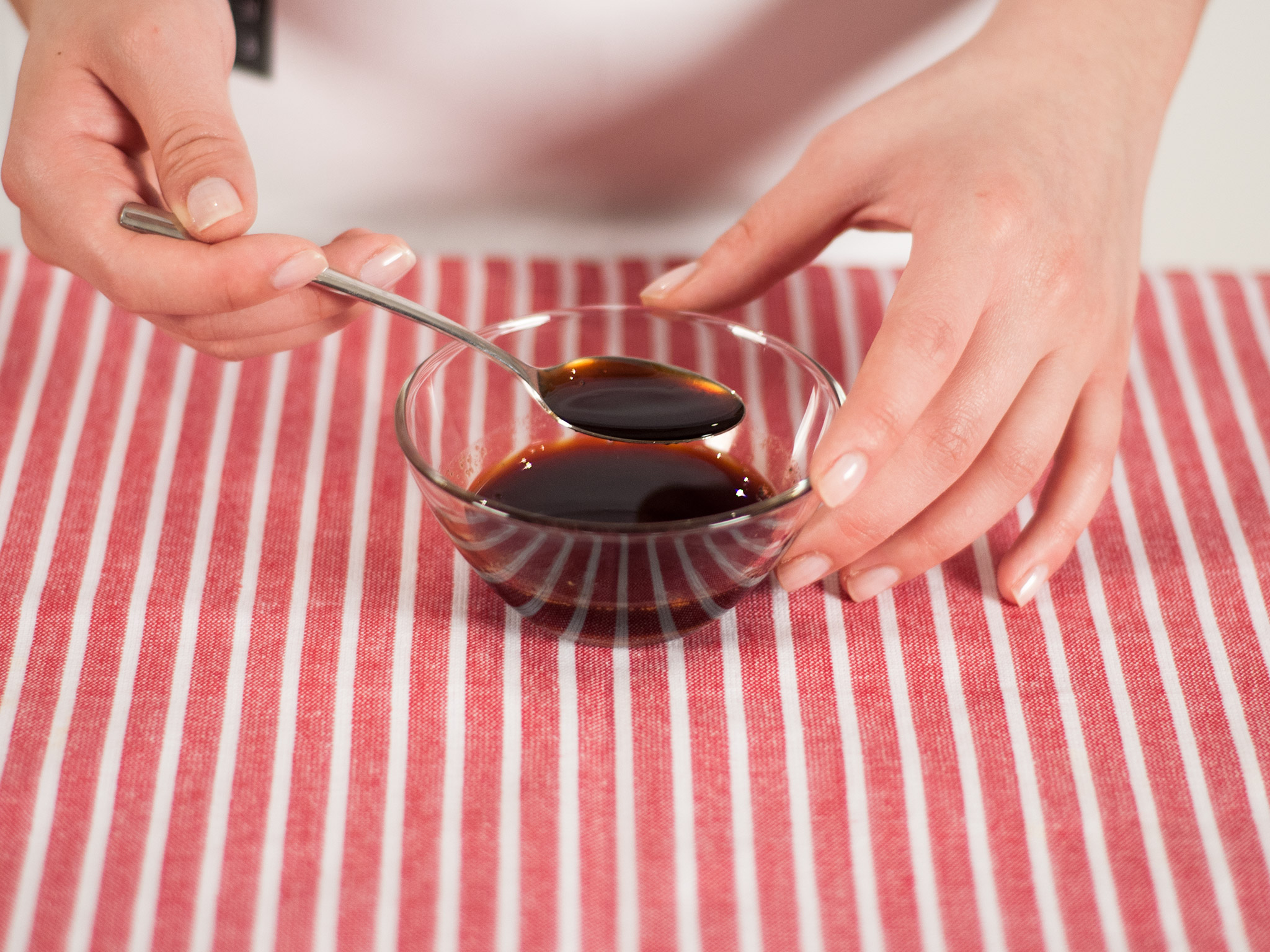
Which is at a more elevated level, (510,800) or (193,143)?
(193,143)

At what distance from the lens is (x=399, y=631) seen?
0.75m

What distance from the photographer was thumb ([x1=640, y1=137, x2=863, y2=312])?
2.90ft

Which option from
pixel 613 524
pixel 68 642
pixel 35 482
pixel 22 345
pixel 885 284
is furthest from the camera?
pixel 885 284

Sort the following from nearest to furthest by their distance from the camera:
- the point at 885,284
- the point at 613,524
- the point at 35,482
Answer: the point at 613,524, the point at 35,482, the point at 885,284

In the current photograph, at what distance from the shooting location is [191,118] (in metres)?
0.76

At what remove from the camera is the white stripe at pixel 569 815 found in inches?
22.8

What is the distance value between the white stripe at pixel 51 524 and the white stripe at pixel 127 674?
4cm

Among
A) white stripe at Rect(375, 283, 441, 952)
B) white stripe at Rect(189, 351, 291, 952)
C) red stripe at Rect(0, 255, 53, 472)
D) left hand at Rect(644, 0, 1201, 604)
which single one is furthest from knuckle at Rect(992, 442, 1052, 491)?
red stripe at Rect(0, 255, 53, 472)

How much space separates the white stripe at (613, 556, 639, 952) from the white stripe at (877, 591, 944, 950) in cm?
15

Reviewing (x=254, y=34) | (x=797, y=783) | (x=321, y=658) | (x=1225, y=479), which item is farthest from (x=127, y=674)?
(x=1225, y=479)

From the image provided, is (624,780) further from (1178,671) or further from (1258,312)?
(1258,312)

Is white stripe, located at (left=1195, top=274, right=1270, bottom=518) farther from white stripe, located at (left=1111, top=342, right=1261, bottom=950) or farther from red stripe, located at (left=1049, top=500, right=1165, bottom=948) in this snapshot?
red stripe, located at (left=1049, top=500, right=1165, bottom=948)

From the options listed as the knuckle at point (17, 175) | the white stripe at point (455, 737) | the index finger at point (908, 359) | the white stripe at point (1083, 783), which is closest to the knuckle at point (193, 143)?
the knuckle at point (17, 175)

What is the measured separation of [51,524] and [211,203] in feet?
0.96
